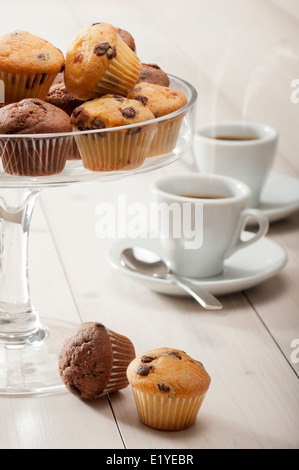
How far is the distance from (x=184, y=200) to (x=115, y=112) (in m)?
0.23

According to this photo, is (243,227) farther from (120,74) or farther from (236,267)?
(120,74)

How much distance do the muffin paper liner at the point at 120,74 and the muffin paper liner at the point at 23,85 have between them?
0.04m

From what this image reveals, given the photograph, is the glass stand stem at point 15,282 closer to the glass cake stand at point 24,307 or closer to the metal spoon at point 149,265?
the glass cake stand at point 24,307

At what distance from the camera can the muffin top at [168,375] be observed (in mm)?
597

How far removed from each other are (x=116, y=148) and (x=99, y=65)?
0.08 meters

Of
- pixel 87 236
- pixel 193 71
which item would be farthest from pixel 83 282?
pixel 193 71

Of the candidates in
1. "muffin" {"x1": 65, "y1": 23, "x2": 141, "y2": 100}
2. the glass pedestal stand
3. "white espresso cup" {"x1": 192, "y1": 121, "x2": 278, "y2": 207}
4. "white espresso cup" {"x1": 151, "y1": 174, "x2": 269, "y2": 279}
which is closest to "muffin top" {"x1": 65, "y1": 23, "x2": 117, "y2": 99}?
"muffin" {"x1": 65, "y1": 23, "x2": 141, "y2": 100}

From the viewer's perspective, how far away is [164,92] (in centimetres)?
68

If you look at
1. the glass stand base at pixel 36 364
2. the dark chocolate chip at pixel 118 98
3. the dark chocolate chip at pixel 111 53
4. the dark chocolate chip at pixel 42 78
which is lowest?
the glass stand base at pixel 36 364

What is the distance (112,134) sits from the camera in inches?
23.8

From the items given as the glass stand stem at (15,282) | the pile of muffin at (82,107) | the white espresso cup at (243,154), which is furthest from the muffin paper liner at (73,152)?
the white espresso cup at (243,154)
